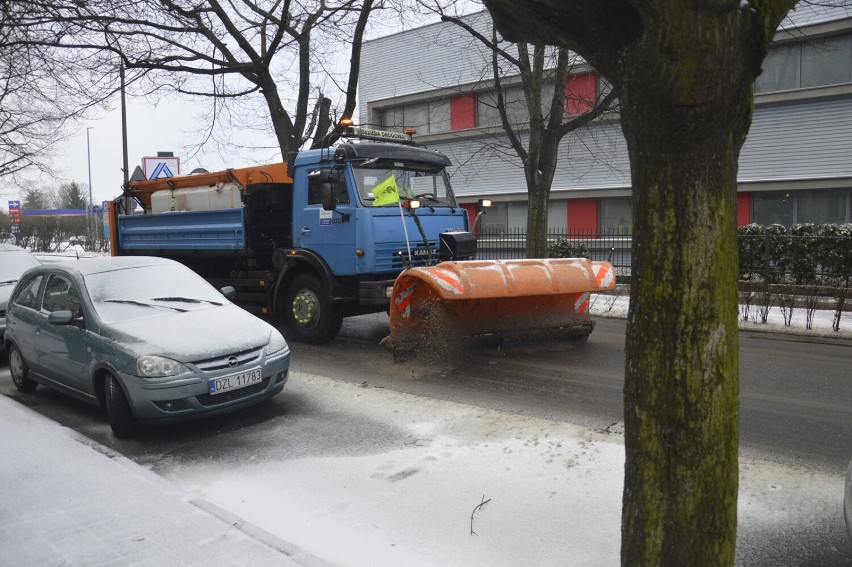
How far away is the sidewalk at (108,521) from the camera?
385 cm

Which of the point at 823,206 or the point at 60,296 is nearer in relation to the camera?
the point at 60,296

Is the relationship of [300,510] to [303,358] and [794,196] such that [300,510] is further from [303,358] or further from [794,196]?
[794,196]

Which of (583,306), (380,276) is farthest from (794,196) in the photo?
(380,276)

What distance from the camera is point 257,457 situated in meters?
5.68

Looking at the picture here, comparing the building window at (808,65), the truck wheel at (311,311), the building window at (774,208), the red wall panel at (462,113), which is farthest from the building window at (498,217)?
the truck wheel at (311,311)

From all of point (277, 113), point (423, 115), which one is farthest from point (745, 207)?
point (277, 113)

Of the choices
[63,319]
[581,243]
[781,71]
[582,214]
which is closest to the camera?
[63,319]

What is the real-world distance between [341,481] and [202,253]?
27.5ft

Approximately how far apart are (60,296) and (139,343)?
180cm

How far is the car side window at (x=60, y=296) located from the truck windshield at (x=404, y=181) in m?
3.96

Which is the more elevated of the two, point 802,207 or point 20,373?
point 802,207

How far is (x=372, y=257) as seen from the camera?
974 centimetres

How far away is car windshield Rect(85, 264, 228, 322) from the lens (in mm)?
6969

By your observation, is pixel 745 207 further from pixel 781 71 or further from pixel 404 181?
pixel 404 181
